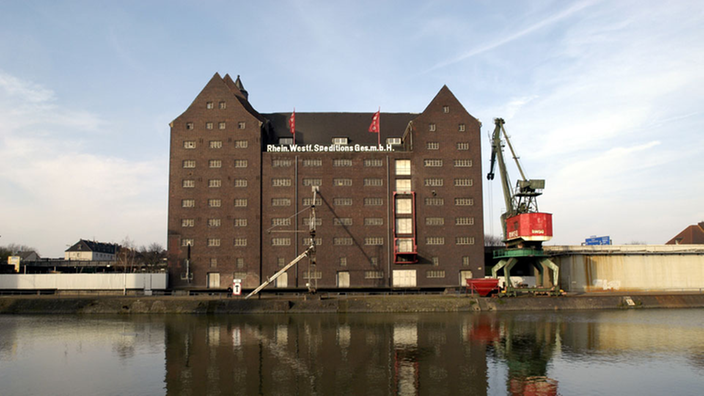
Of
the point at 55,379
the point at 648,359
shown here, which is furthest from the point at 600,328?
the point at 55,379

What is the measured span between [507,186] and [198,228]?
48645mm

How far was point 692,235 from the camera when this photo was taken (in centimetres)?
10144

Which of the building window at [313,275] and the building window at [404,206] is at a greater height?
the building window at [404,206]

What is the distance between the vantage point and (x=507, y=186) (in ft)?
268

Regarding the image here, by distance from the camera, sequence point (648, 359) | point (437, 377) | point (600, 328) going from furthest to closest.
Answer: point (600, 328) < point (648, 359) < point (437, 377)

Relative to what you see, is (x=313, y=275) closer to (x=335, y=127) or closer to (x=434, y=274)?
(x=434, y=274)

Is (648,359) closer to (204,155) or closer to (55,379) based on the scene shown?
(55,379)

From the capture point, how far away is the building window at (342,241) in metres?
78.4

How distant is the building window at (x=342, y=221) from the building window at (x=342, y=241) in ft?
7.17

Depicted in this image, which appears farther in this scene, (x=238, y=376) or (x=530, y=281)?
(x=530, y=281)

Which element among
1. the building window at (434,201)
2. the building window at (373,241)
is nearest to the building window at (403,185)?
the building window at (434,201)

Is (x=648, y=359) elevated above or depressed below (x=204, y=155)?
below

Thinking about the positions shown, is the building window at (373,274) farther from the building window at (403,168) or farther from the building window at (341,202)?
the building window at (403,168)

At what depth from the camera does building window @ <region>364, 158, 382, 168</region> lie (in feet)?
263
